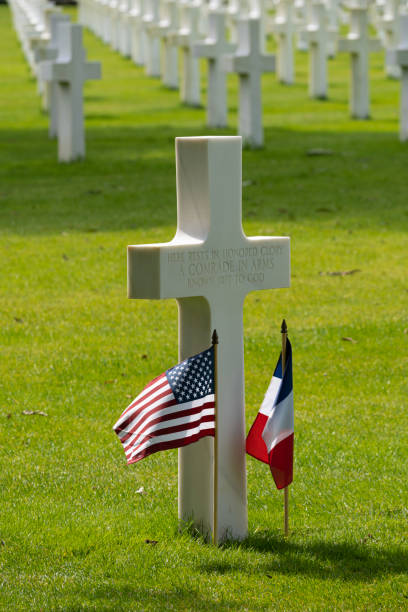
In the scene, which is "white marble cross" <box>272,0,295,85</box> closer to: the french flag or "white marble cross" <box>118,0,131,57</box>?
"white marble cross" <box>118,0,131,57</box>

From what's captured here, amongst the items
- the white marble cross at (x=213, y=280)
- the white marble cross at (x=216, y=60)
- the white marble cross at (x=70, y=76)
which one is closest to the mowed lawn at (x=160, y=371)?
the white marble cross at (x=213, y=280)

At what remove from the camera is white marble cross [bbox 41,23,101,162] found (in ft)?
53.6

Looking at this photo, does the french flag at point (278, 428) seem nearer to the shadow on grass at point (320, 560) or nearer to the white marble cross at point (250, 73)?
the shadow on grass at point (320, 560)

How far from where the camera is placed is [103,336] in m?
8.52

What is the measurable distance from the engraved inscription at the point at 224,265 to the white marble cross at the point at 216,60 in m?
13.9

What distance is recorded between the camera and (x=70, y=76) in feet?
53.7

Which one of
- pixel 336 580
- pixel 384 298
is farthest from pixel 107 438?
pixel 384 298

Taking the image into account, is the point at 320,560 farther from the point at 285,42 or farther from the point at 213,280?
the point at 285,42

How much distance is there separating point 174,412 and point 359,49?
1659cm

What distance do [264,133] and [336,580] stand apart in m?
15.0

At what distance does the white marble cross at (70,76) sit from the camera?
53.6ft

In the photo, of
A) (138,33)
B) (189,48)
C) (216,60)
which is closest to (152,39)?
(138,33)

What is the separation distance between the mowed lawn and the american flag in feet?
1.68

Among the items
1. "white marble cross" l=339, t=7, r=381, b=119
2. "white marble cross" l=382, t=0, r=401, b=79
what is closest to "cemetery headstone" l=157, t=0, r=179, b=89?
"white marble cross" l=339, t=7, r=381, b=119
